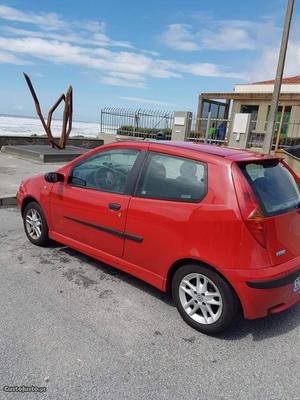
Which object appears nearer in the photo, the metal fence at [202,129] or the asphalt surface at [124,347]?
the asphalt surface at [124,347]

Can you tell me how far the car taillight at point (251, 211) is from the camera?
8.32 feet

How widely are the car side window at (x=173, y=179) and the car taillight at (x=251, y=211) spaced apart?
31 cm

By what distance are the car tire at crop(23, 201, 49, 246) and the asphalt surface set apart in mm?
801

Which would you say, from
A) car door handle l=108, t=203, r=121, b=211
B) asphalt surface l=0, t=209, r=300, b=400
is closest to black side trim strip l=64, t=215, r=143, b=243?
car door handle l=108, t=203, r=121, b=211

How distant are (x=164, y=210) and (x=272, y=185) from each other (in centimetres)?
96

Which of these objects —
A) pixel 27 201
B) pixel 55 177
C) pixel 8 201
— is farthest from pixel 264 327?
pixel 8 201

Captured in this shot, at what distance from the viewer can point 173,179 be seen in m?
3.06

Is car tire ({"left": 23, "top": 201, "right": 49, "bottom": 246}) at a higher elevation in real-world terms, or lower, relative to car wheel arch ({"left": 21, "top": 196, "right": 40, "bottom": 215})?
lower

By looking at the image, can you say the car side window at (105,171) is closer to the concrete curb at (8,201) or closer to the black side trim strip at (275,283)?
the black side trim strip at (275,283)

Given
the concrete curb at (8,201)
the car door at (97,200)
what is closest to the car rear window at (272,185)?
the car door at (97,200)

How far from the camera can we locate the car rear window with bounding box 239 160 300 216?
107 inches

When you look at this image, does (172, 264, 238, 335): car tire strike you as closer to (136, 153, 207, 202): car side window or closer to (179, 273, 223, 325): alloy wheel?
(179, 273, 223, 325): alloy wheel

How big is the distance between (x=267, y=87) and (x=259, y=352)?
1028 inches

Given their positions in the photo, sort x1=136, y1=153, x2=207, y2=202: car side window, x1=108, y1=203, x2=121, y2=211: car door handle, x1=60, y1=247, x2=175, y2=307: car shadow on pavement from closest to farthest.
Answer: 1. x1=136, y1=153, x2=207, y2=202: car side window
2. x1=108, y1=203, x2=121, y2=211: car door handle
3. x1=60, y1=247, x2=175, y2=307: car shadow on pavement
